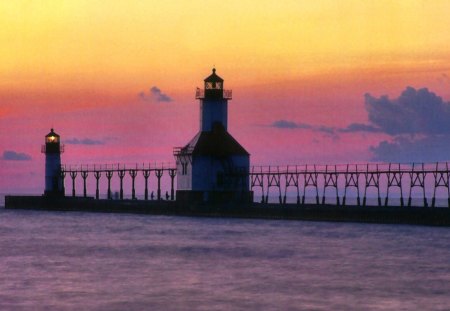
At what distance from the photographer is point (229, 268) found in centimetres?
5094

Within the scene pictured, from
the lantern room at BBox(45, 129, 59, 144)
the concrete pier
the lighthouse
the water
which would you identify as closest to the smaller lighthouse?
the lantern room at BBox(45, 129, 59, 144)

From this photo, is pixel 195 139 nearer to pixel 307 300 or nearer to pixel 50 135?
pixel 50 135

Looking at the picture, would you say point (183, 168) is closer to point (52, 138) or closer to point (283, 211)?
point (283, 211)

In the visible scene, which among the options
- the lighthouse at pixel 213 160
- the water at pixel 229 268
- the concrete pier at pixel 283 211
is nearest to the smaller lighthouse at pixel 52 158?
the concrete pier at pixel 283 211

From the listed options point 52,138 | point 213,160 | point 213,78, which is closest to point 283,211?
point 213,160

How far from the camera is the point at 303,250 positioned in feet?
200

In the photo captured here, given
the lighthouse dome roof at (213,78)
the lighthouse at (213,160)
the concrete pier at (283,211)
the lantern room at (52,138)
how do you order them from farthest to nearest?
the lantern room at (52,138) < the lighthouse dome roof at (213,78) < the lighthouse at (213,160) < the concrete pier at (283,211)

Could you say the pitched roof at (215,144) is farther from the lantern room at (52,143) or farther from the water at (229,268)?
the lantern room at (52,143)

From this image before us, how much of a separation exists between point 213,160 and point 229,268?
4156cm

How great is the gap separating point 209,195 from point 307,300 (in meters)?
52.9

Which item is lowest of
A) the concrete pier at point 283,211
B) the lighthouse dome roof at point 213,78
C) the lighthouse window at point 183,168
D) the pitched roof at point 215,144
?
the concrete pier at point 283,211

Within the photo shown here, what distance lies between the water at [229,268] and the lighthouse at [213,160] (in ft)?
29.8

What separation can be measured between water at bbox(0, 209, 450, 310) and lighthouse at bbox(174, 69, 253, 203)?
9.08 meters

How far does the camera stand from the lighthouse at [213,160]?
91.8 m
